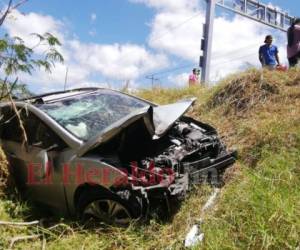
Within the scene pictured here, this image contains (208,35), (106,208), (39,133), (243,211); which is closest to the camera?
(243,211)

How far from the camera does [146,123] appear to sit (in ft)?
15.8

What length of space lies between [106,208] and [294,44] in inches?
256

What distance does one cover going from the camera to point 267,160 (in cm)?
575

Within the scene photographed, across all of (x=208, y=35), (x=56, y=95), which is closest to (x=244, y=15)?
(x=208, y=35)

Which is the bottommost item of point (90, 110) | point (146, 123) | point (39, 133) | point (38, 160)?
point (38, 160)

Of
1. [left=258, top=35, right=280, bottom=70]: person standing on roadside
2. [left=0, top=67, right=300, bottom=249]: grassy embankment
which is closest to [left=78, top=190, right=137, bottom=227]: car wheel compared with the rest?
[left=0, top=67, right=300, bottom=249]: grassy embankment

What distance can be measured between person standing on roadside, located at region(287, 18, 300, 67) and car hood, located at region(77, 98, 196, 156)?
5.18 meters

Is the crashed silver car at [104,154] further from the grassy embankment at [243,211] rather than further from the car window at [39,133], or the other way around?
the grassy embankment at [243,211]

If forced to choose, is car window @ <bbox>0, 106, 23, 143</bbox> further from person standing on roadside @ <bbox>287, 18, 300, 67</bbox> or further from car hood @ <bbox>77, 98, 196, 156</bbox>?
person standing on roadside @ <bbox>287, 18, 300, 67</bbox>

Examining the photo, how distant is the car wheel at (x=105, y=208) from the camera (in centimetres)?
456

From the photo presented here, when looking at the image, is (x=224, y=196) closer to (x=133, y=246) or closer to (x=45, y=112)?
(x=133, y=246)

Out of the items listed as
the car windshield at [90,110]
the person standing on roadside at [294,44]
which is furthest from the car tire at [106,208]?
the person standing on roadside at [294,44]

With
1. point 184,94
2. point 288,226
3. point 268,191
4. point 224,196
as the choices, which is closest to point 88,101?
point 224,196

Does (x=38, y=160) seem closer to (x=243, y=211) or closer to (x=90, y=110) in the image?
(x=90, y=110)
